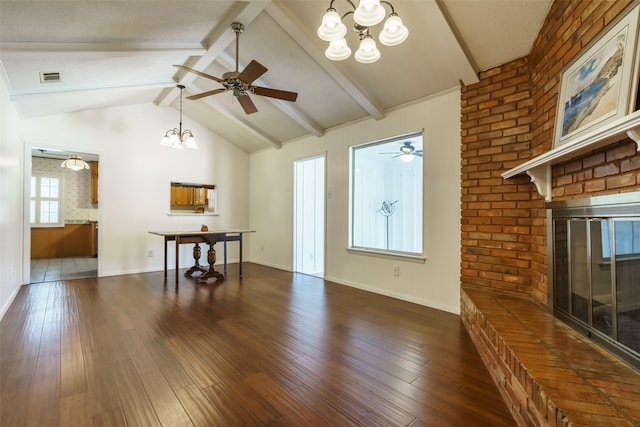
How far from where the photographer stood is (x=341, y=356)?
2.24 metres

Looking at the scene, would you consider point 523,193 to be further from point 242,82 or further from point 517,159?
point 242,82

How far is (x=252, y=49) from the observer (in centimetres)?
345

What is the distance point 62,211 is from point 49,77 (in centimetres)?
561

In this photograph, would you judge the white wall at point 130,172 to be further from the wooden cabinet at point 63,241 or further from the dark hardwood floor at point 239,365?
the wooden cabinet at point 63,241

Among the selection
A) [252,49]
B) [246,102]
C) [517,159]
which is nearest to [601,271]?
[517,159]

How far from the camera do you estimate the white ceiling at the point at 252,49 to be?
2.47 meters

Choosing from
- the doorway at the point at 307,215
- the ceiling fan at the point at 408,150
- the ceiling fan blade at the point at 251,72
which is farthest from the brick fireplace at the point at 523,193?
the doorway at the point at 307,215

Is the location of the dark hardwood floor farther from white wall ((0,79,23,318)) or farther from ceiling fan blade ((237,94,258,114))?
ceiling fan blade ((237,94,258,114))

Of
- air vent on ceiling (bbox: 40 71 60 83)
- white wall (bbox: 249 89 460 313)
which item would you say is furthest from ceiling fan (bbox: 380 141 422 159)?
air vent on ceiling (bbox: 40 71 60 83)

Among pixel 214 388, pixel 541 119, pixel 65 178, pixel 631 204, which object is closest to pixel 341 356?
pixel 214 388

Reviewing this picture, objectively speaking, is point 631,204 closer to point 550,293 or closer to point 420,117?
point 550,293

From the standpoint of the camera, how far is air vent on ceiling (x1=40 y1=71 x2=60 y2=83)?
10.5 feet

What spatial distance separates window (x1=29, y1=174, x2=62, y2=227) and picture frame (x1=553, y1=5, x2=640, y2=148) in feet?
32.2

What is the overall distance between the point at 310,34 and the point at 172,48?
5.14 feet
